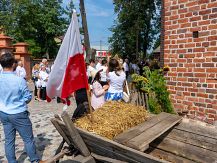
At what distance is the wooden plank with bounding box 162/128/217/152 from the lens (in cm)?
373

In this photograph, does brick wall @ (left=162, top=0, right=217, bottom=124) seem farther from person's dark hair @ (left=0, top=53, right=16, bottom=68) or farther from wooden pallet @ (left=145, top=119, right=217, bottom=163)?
person's dark hair @ (left=0, top=53, right=16, bottom=68)

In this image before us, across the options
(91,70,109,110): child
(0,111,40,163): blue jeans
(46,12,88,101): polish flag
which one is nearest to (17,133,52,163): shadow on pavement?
(0,111,40,163): blue jeans

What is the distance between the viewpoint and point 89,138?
338 cm

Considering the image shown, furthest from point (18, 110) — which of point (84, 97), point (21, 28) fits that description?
point (21, 28)

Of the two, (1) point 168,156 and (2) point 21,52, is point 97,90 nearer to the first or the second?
(1) point 168,156

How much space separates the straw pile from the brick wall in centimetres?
144

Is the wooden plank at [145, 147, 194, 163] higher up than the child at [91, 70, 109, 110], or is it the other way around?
the child at [91, 70, 109, 110]

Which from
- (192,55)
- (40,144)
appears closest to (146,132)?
(192,55)

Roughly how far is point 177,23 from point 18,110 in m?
2.96

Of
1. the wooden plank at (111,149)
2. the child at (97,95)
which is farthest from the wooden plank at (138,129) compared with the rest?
the child at (97,95)

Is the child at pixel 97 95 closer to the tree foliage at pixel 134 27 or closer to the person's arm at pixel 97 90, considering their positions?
the person's arm at pixel 97 90

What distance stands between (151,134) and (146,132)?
0.07m

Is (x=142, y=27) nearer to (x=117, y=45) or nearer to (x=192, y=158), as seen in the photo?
(x=117, y=45)

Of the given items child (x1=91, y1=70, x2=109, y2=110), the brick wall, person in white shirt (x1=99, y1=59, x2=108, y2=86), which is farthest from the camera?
person in white shirt (x1=99, y1=59, x2=108, y2=86)
